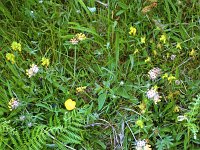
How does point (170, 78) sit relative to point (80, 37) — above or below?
below

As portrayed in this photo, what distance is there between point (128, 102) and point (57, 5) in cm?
67

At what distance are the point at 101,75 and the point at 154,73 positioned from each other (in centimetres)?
27

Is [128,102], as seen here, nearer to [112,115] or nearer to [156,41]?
[112,115]

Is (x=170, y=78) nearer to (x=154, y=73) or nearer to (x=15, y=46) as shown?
(x=154, y=73)

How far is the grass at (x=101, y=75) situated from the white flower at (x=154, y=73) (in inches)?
0.5

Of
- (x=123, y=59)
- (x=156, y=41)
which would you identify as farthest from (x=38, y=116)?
(x=156, y=41)

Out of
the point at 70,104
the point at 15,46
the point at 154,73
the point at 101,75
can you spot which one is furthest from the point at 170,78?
the point at 15,46

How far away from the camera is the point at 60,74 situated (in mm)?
2260

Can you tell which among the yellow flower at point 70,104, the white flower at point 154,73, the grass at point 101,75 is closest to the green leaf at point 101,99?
the grass at point 101,75

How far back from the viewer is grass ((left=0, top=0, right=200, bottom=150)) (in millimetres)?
2111

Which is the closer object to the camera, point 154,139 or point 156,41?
point 154,139

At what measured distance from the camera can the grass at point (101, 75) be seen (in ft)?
6.93

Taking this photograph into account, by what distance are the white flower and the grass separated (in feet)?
0.04

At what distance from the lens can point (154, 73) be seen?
2.19 meters
